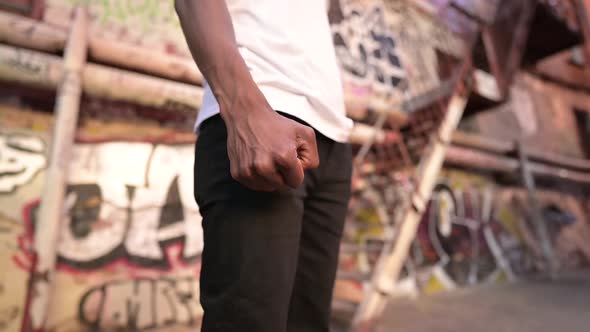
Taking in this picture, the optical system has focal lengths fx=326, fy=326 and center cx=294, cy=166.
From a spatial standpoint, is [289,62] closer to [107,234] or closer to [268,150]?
[268,150]

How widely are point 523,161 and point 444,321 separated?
3.49 meters

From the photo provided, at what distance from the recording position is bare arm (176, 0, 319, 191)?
0.55 m

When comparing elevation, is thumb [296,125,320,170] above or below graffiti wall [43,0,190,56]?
below

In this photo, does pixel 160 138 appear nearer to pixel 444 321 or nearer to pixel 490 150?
pixel 444 321

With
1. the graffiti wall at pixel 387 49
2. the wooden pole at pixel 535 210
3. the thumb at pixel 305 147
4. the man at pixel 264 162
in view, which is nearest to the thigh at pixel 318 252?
the man at pixel 264 162

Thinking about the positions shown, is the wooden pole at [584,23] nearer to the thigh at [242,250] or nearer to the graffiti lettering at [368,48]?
the graffiti lettering at [368,48]

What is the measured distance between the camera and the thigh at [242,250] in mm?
608

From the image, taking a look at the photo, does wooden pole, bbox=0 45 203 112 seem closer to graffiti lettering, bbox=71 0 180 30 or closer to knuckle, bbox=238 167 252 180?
graffiti lettering, bbox=71 0 180 30

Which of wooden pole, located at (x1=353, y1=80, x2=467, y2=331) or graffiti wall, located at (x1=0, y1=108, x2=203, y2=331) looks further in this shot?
graffiti wall, located at (x1=0, y1=108, x2=203, y2=331)

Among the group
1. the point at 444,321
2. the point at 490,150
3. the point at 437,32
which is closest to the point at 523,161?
the point at 490,150

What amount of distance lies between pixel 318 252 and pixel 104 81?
7.12 ft

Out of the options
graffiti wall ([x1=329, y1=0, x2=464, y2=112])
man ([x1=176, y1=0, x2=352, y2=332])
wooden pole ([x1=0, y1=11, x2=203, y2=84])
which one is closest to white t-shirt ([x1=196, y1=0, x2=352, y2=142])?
man ([x1=176, y1=0, x2=352, y2=332])

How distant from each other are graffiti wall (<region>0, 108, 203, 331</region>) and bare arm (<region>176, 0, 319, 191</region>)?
7.43 ft

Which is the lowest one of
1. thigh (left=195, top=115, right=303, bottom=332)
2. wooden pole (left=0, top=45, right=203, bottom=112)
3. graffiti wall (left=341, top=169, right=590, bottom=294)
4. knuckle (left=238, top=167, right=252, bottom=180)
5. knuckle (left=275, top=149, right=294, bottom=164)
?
graffiti wall (left=341, top=169, right=590, bottom=294)
